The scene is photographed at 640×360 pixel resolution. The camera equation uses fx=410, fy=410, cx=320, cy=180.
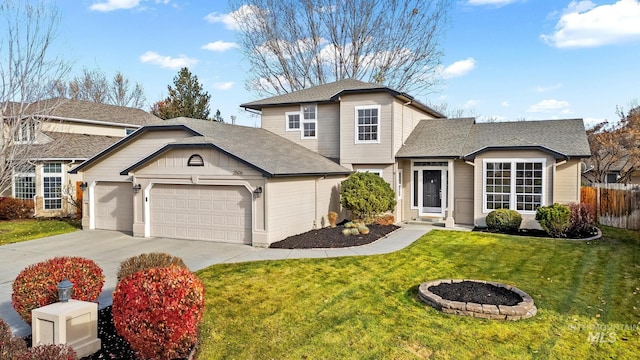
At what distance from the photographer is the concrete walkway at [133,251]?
1111cm

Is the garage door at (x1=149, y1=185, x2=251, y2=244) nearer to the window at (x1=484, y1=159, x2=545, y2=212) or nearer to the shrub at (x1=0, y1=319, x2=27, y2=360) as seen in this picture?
the shrub at (x1=0, y1=319, x2=27, y2=360)

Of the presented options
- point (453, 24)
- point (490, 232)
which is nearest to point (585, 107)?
point (453, 24)

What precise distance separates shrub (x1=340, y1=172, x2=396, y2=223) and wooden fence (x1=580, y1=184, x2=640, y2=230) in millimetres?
8530

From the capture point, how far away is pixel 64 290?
6.04 metres

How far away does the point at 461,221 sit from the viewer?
17891 millimetres

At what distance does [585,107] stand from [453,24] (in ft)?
46.3

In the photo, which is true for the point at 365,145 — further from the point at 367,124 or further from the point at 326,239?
the point at 326,239

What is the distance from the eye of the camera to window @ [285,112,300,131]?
1995cm

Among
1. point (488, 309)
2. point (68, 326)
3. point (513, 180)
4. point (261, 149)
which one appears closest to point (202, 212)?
point (261, 149)

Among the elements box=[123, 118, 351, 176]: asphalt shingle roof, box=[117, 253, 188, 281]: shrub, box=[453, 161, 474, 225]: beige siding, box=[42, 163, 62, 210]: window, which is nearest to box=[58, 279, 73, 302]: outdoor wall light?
box=[117, 253, 188, 281]: shrub

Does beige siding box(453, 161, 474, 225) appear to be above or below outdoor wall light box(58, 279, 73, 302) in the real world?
above

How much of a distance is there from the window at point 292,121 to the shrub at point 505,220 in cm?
966

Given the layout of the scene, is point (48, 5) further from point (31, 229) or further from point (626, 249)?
point (626, 249)

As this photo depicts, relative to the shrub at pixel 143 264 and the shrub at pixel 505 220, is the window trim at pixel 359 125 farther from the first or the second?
the shrub at pixel 143 264
